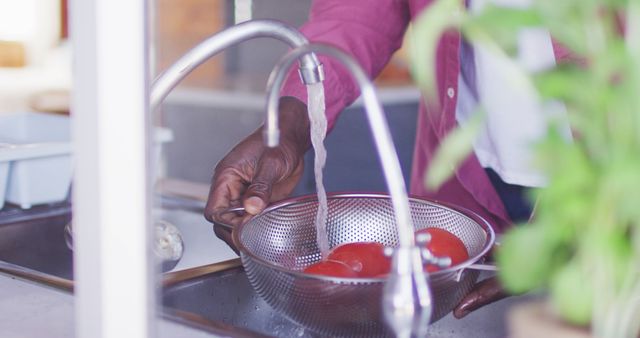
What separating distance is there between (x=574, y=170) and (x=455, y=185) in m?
Answer: 1.22

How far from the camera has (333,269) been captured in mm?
945

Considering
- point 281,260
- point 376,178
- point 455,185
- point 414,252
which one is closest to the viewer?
point 414,252

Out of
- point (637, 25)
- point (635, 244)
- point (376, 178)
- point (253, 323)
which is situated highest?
point (637, 25)

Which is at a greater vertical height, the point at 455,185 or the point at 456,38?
the point at 456,38

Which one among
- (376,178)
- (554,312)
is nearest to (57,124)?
(554,312)

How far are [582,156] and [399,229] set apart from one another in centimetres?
20

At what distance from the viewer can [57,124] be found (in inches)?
68.1

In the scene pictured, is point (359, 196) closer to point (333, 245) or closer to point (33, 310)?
point (333, 245)

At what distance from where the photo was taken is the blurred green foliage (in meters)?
0.46

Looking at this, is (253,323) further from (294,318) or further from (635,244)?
(635,244)

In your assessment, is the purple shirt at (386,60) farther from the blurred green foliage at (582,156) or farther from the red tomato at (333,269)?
the blurred green foliage at (582,156)

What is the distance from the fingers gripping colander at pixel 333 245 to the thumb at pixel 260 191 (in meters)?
0.02

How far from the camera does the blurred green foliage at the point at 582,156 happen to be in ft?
1.51

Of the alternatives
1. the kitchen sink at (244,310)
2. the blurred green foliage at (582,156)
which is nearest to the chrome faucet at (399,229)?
the blurred green foliage at (582,156)
